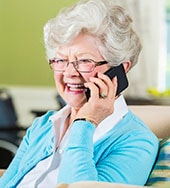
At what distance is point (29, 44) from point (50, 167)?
361cm

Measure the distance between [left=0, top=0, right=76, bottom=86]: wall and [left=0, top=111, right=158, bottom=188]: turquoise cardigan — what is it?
3.47 meters

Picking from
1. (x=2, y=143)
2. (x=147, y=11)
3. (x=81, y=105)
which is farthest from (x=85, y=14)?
(x=147, y=11)

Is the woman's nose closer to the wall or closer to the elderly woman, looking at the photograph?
the elderly woman

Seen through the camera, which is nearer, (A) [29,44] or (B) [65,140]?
(B) [65,140]

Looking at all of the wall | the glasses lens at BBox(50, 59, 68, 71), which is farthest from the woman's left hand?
the wall

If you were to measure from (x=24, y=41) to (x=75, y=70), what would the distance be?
362cm

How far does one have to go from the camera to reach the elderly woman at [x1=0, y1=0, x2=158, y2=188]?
5.82 feet

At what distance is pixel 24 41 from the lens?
18.0 ft

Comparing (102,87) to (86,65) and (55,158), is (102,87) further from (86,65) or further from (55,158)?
(55,158)

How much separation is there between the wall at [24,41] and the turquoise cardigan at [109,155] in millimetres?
3470

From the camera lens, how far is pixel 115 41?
6.21 ft

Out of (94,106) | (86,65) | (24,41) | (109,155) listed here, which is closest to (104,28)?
(86,65)

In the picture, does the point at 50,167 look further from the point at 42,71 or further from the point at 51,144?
the point at 42,71

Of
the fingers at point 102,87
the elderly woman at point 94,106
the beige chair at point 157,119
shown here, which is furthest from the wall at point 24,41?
the fingers at point 102,87
